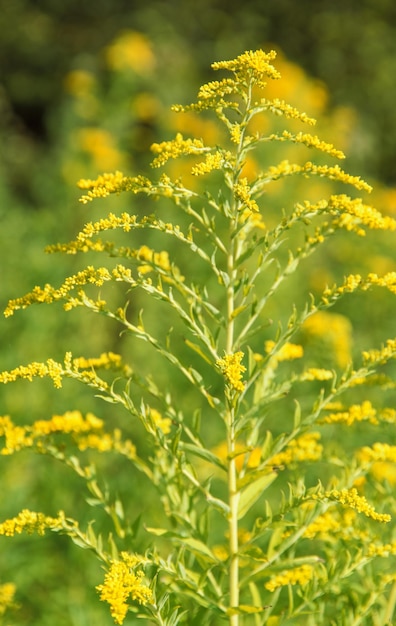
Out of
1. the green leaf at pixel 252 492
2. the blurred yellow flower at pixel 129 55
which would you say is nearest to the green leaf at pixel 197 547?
the green leaf at pixel 252 492

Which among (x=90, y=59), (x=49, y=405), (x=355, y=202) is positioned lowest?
(x=355, y=202)

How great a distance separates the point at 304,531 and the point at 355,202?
0.81 meters

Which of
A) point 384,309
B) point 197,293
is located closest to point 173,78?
point 384,309

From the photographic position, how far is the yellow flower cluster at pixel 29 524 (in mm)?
1716

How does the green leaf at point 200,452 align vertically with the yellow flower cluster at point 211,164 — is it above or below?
below

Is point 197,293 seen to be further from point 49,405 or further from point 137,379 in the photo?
point 49,405

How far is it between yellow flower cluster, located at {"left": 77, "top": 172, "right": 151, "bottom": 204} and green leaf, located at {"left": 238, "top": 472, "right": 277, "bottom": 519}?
2.49ft

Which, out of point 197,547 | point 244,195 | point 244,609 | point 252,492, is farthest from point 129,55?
point 244,609

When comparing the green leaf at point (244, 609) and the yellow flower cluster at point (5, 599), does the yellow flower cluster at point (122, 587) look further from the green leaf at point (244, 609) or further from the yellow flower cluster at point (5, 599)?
the yellow flower cluster at point (5, 599)

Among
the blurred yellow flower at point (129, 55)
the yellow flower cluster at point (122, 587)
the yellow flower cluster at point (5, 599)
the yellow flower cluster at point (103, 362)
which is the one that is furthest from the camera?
the blurred yellow flower at point (129, 55)

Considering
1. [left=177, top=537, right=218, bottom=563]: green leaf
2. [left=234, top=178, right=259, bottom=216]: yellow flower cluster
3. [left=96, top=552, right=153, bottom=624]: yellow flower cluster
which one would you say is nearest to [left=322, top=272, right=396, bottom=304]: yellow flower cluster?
[left=234, top=178, right=259, bottom=216]: yellow flower cluster

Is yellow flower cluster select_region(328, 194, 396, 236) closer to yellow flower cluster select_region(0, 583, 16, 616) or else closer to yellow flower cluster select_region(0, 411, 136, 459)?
yellow flower cluster select_region(0, 411, 136, 459)

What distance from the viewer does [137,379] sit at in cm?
187

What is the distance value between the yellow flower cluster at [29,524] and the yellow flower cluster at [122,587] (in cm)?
21
